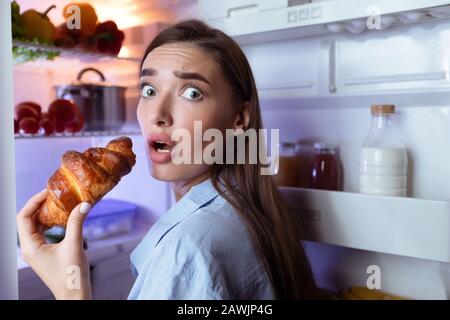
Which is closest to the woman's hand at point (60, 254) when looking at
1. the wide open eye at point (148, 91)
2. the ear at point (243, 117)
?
the wide open eye at point (148, 91)

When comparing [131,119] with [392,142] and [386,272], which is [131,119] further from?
[386,272]

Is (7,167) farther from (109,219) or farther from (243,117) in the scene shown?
(243,117)

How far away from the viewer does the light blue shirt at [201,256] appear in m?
0.57

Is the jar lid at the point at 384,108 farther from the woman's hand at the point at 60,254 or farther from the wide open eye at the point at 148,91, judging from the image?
the woman's hand at the point at 60,254

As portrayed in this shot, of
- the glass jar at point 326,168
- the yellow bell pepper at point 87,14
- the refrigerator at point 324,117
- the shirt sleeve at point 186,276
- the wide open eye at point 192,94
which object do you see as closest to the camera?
the shirt sleeve at point 186,276

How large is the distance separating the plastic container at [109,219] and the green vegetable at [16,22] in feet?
1.46

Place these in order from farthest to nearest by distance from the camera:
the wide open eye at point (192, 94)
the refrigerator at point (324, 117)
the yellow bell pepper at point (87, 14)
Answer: the yellow bell pepper at point (87, 14) → the refrigerator at point (324, 117) → the wide open eye at point (192, 94)

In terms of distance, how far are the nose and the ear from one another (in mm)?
153

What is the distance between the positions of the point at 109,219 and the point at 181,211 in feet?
0.95

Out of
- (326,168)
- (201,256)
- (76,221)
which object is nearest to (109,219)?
(76,221)

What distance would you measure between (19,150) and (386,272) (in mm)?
977

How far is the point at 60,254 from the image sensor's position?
63 centimetres

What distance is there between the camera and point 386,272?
1011mm

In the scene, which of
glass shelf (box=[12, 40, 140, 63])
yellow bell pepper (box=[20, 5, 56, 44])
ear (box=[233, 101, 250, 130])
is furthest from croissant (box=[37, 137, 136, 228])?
yellow bell pepper (box=[20, 5, 56, 44])
